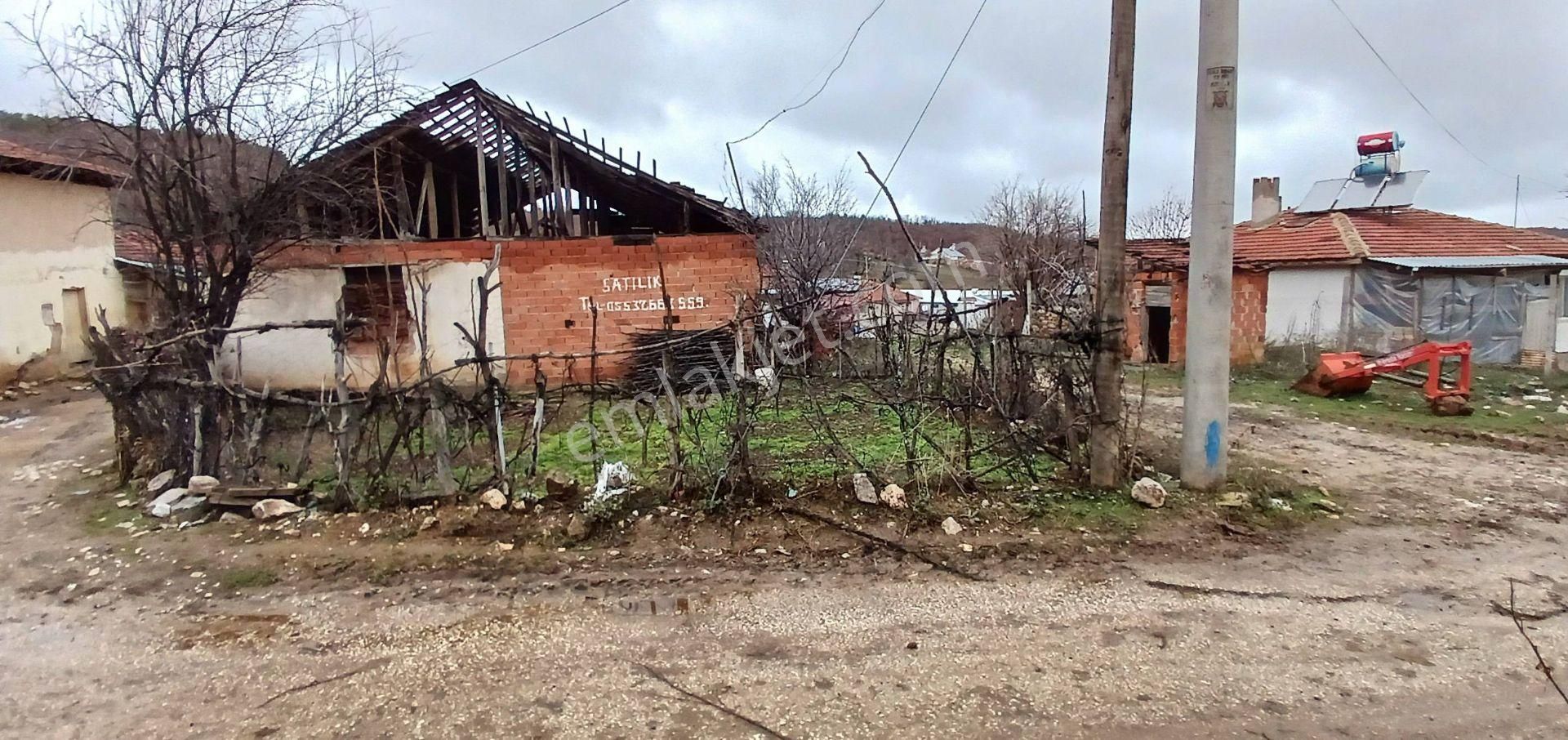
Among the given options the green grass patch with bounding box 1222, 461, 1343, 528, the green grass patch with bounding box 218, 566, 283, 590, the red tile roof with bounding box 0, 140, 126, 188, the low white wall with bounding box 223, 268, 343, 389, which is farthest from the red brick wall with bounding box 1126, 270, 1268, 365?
the red tile roof with bounding box 0, 140, 126, 188

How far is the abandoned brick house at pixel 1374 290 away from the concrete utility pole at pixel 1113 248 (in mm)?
9514

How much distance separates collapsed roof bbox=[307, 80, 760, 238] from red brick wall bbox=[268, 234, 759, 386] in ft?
1.21

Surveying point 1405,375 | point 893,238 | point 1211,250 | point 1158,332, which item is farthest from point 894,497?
point 893,238

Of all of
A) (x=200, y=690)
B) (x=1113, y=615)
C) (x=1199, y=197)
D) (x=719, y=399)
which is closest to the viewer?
(x=200, y=690)

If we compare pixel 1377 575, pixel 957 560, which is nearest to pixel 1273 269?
pixel 1377 575

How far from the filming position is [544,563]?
16.1 ft

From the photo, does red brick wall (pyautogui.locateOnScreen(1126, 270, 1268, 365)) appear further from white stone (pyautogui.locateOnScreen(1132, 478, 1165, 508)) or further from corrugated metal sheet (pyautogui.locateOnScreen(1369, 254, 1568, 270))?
white stone (pyautogui.locateOnScreen(1132, 478, 1165, 508))

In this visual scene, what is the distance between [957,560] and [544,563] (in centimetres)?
253

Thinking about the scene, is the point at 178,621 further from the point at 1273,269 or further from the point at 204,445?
the point at 1273,269

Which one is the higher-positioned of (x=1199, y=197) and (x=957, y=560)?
(x=1199, y=197)

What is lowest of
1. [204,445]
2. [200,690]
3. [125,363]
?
[200,690]

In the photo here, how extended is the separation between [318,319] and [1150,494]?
11595mm

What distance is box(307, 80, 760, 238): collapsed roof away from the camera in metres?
11.4

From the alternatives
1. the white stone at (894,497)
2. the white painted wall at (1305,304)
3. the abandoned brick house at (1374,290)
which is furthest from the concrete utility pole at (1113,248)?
the white painted wall at (1305,304)
